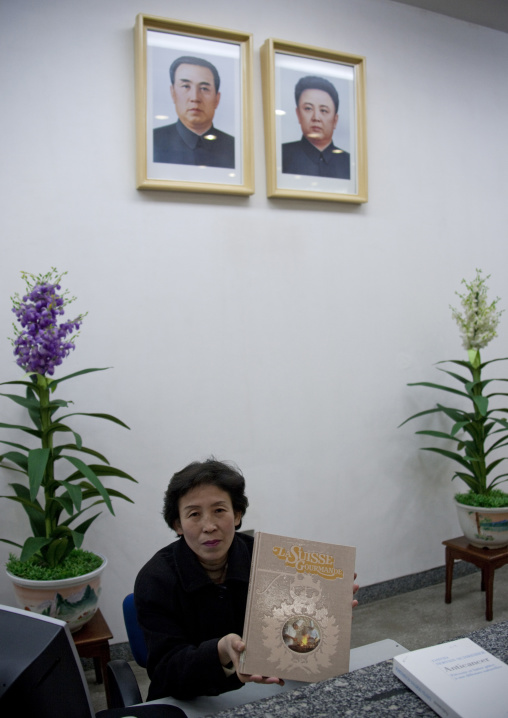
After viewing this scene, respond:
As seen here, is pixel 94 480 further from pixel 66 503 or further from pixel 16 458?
pixel 16 458


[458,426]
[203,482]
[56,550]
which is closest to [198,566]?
[203,482]

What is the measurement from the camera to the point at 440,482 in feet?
11.4

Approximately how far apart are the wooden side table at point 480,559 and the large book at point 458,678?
2168 mm

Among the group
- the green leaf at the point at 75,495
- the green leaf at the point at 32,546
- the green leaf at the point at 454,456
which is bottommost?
the green leaf at the point at 32,546

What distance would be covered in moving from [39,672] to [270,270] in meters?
2.33

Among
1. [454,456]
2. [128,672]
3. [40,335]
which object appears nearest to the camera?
[128,672]

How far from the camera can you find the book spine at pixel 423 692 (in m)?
0.84

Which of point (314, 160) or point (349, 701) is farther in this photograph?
point (314, 160)

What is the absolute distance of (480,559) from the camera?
3029 mm

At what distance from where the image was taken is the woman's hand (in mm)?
1162

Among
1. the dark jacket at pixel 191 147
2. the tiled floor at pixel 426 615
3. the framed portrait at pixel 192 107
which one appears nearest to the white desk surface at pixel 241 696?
the tiled floor at pixel 426 615

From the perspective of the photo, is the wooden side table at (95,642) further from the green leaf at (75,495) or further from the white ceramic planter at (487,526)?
the white ceramic planter at (487,526)

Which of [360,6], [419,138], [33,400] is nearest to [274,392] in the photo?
[33,400]

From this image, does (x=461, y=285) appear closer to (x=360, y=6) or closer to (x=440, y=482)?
(x=440, y=482)
